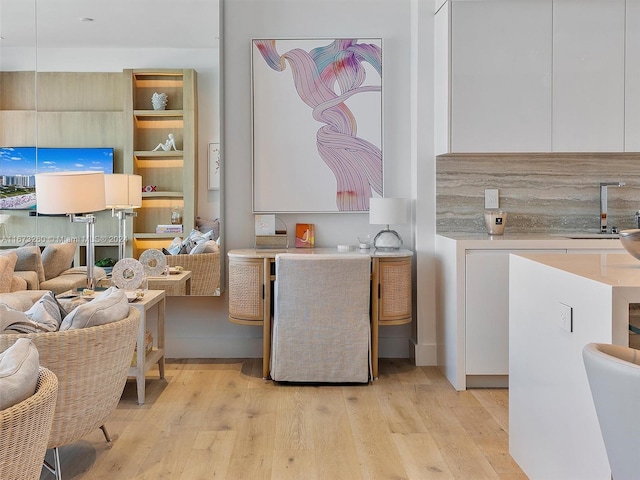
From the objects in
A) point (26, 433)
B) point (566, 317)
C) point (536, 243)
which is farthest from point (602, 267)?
point (26, 433)

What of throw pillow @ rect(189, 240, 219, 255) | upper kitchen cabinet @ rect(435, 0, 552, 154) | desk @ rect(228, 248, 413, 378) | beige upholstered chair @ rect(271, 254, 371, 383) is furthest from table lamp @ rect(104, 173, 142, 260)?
upper kitchen cabinet @ rect(435, 0, 552, 154)

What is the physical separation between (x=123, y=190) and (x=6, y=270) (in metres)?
0.90

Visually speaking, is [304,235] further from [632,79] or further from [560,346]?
[560,346]

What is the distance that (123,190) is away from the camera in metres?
4.28

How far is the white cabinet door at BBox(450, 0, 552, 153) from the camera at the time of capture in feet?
12.9

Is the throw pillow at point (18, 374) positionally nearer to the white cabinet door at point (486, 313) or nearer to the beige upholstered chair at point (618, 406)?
the beige upholstered chair at point (618, 406)

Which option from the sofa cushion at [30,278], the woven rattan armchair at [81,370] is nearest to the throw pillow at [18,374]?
the woven rattan armchair at [81,370]

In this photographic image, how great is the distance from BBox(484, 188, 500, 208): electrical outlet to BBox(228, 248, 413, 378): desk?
71 cm

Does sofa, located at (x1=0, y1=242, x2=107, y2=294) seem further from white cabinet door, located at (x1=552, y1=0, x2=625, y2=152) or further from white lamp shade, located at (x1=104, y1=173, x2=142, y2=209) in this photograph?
white cabinet door, located at (x1=552, y1=0, x2=625, y2=152)

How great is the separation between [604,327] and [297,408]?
2.01 m

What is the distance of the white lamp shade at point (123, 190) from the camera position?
4.28m

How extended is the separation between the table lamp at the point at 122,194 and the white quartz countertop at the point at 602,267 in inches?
109

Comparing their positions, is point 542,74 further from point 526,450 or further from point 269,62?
point 526,450

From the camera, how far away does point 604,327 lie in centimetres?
183
